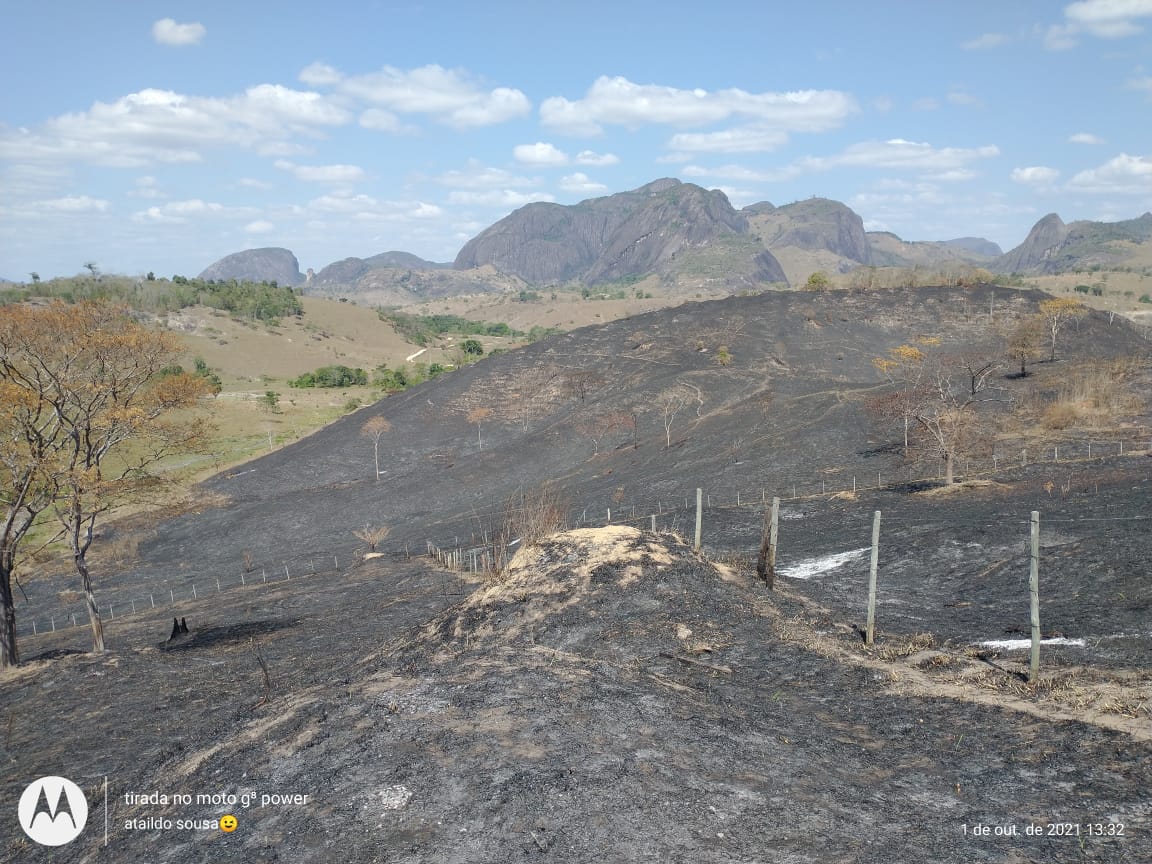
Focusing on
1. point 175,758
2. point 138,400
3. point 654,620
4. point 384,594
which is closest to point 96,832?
point 175,758

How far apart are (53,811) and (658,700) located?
28.1ft

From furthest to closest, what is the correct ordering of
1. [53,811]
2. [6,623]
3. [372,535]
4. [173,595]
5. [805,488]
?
[372,535] < [805,488] < [173,595] < [6,623] < [53,811]

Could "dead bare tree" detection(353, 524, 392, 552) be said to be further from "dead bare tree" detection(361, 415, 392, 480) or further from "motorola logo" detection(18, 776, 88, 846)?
"motorola logo" detection(18, 776, 88, 846)

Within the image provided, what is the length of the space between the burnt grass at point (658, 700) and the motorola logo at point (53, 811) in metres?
0.25

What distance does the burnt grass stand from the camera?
7973 millimetres

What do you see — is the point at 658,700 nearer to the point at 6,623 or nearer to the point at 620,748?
the point at 620,748

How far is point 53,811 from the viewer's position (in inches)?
424

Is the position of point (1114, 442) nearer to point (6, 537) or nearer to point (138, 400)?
A: point (138, 400)

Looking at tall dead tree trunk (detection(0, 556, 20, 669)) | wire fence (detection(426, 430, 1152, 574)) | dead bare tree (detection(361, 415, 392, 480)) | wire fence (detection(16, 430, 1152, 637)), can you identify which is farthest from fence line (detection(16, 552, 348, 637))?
dead bare tree (detection(361, 415, 392, 480))

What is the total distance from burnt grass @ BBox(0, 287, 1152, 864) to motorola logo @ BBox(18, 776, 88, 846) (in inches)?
10.0

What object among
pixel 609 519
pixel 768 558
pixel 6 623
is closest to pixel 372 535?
pixel 609 519

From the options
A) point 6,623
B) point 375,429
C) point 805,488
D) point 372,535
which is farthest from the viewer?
point 375,429

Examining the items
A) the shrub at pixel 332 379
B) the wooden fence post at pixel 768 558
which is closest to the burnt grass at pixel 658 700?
the wooden fence post at pixel 768 558

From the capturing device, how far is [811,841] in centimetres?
769
